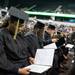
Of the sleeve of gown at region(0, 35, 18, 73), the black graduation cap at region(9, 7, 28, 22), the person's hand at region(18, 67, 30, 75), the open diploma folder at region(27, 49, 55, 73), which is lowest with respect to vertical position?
the open diploma folder at region(27, 49, 55, 73)

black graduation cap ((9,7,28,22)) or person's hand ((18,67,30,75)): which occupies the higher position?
black graduation cap ((9,7,28,22))

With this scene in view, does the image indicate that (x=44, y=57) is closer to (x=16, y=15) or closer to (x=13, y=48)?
(x=13, y=48)

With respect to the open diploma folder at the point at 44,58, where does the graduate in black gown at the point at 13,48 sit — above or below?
above

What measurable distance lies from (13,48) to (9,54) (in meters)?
0.08

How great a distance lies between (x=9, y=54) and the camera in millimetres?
2695

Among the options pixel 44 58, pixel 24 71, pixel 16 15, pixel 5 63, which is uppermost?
pixel 16 15

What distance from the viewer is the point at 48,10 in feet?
70.1

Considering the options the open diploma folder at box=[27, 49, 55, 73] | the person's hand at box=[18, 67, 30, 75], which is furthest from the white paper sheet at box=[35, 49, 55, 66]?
the person's hand at box=[18, 67, 30, 75]

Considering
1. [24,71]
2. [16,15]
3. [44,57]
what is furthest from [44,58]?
[16,15]

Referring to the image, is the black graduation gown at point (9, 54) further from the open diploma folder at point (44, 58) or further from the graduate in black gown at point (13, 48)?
the open diploma folder at point (44, 58)

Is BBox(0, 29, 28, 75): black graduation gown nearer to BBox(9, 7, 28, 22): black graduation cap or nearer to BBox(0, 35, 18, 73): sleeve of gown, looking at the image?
BBox(0, 35, 18, 73): sleeve of gown

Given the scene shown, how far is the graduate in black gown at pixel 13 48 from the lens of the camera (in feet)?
8.52

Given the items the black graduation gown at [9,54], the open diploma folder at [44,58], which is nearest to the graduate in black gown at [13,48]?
the black graduation gown at [9,54]

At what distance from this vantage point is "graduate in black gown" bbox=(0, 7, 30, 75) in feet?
8.52
